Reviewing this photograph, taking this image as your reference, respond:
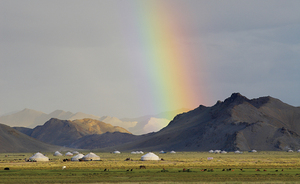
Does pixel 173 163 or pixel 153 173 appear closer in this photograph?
pixel 153 173

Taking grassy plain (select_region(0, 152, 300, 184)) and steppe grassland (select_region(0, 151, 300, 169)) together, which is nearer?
grassy plain (select_region(0, 152, 300, 184))

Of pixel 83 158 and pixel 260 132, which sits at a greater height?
pixel 260 132

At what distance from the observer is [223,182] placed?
150ft

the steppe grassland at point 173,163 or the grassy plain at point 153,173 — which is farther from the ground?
the steppe grassland at point 173,163

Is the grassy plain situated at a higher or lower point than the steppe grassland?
lower

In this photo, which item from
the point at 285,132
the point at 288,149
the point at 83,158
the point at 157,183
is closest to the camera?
the point at 157,183

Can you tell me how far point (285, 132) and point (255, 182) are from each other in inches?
6335

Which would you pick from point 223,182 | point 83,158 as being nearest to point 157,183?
point 223,182

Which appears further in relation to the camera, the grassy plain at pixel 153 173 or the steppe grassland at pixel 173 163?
the steppe grassland at pixel 173 163

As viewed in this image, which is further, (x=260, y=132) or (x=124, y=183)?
(x=260, y=132)

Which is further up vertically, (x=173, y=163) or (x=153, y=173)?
(x=173, y=163)

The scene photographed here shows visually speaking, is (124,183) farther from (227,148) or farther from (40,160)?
(227,148)

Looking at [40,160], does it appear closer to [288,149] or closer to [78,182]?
[78,182]

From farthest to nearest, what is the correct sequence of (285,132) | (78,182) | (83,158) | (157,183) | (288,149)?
1. (285,132)
2. (288,149)
3. (83,158)
4. (78,182)
5. (157,183)
